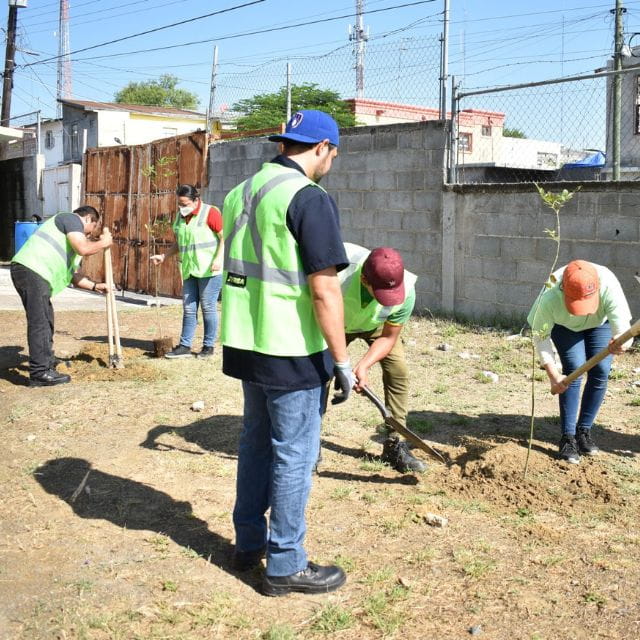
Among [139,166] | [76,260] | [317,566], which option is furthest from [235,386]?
[139,166]

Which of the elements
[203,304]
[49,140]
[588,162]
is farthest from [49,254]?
[49,140]

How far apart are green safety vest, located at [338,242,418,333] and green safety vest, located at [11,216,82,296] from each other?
3.37 meters

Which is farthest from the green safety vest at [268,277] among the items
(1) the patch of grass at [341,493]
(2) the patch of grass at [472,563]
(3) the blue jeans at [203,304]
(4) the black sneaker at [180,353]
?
(4) the black sneaker at [180,353]

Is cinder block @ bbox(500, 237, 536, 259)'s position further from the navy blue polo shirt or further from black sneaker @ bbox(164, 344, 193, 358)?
the navy blue polo shirt

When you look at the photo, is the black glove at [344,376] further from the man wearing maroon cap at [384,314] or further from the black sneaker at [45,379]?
the black sneaker at [45,379]

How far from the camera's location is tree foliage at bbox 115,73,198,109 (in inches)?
2514

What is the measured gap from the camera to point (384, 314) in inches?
168

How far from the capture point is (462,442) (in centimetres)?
528

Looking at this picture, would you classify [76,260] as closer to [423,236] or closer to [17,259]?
[17,259]

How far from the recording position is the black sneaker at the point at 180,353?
26.2ft

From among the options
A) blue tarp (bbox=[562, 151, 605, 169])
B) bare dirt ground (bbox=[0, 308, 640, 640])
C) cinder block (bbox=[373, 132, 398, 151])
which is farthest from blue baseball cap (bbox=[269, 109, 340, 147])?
blue tarp (bbox=[562, 151, 605, 169])

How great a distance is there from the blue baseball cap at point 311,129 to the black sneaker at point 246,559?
174 centimetres

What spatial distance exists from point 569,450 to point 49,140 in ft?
89.7

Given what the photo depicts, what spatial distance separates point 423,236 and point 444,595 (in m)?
6.71
